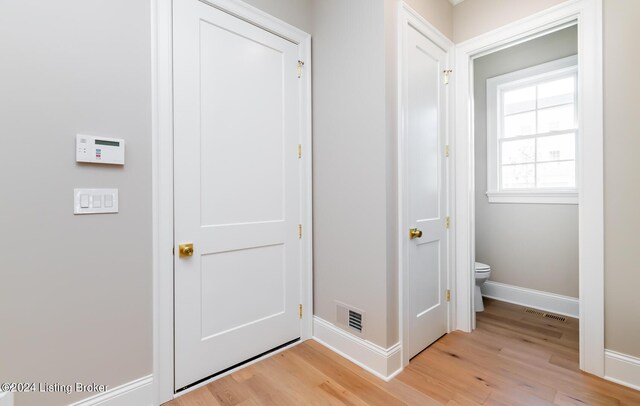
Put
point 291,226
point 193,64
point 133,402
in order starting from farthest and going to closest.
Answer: point 291,226 < point 193,64 < point 133,402

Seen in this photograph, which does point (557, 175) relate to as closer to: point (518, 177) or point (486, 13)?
point (518, 177)

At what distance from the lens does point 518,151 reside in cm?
309

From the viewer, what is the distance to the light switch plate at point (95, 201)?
1354mm

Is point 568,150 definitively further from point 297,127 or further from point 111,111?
point 111,111

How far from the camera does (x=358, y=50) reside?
195cm

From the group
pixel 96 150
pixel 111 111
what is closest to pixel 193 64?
pixel 111 111

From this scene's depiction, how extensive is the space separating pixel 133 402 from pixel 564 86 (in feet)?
13.9

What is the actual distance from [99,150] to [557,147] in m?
3.75

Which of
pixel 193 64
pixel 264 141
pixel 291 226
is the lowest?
pixel 291 226

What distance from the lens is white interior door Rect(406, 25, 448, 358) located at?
2.03 meters

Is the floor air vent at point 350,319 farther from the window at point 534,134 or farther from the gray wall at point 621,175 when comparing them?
the window at point 534,134

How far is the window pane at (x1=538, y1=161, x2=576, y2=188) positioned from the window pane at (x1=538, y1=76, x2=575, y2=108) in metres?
0.61

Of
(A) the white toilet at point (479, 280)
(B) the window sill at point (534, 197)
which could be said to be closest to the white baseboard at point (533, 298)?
(A) the white toilet at point (479, 280)

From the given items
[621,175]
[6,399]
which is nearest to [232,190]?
[6,399]
